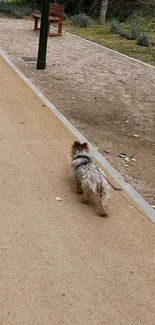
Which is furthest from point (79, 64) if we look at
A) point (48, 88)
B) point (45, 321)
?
point (45, 321)

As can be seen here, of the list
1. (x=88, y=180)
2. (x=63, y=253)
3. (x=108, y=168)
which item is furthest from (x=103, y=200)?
(x=108, y=168)

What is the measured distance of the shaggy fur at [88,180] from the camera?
4512 millimetres

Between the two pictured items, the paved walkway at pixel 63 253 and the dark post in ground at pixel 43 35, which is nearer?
the paved walkway at pixel 63 253

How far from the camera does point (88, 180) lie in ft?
15.0

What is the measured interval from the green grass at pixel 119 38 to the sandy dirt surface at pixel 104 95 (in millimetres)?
894

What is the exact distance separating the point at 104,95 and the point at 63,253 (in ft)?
19.0

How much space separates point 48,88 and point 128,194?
15.5 feet

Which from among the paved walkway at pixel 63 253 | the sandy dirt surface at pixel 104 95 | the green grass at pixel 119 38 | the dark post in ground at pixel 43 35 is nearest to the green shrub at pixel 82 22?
the green grass at pixel 119 38

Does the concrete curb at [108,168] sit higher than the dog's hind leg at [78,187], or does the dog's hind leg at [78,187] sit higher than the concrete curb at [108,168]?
the dog's hind leg at [78,187]

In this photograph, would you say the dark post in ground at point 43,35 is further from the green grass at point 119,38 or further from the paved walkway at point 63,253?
the paved walkway at point 63,253

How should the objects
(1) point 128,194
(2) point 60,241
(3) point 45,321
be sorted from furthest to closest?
(1) point 128,194 < (2) point 60,241 < (3) point 45,321

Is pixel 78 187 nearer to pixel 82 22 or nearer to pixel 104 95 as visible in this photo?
pixel 104 95

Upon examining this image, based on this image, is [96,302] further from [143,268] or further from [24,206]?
[24,206]

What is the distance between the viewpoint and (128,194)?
5086 mm
